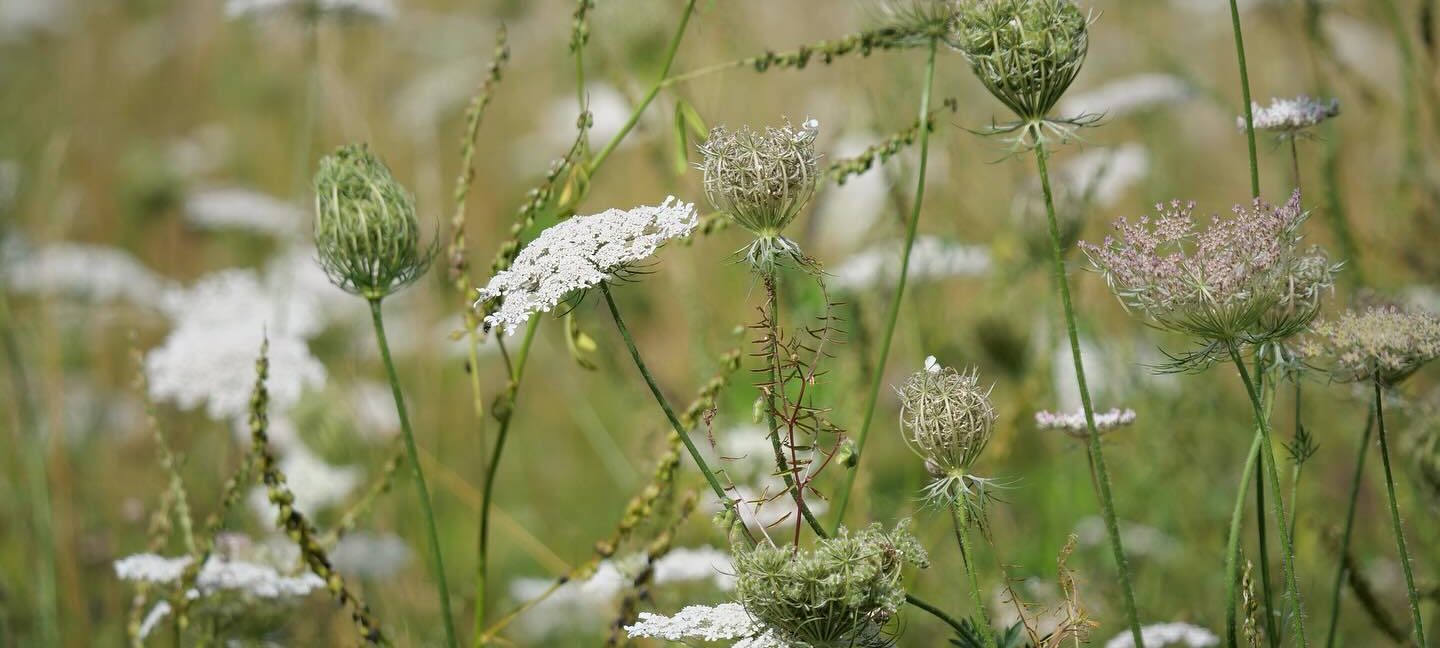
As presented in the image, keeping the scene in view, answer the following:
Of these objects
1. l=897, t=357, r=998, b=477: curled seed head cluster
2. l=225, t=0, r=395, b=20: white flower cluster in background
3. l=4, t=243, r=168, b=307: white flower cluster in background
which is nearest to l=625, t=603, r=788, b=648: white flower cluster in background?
l=897, t=357, r=998, b=477: curled seed head cluster

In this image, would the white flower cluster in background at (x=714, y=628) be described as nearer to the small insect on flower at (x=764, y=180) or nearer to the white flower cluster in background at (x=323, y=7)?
the small insect on flower at (x=764, y=180)

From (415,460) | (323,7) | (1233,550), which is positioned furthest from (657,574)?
(323,7)

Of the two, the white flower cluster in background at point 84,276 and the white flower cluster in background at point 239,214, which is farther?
the white flower cluster in background at point 84,276

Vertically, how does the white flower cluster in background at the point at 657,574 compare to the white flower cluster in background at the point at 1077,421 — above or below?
above

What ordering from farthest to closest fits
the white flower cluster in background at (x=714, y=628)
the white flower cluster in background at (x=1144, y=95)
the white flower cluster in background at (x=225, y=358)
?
the white flower cluster in background at (x=1144, y=95) → the white flower cluster in background at (x=225, y=358) → the white flower cluster in background at (x=714, y=628)

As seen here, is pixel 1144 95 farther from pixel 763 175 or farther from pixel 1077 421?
pixel 763 175

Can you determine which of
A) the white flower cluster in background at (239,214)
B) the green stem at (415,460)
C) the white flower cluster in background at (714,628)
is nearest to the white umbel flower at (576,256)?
the green stem at (415,460)

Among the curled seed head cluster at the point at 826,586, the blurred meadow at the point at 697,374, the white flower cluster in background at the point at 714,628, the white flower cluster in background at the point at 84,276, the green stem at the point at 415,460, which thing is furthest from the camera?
the white flower cluster in background at the point at 84,276
